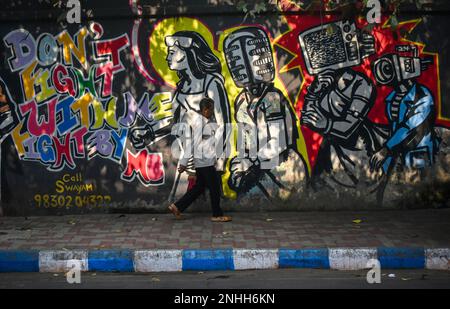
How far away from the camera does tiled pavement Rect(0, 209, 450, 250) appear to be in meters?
7.24

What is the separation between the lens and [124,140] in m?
8.93

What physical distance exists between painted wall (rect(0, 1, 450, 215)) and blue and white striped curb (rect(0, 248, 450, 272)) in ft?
6.77

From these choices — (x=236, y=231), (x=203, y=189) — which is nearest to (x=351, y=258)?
(x=236, y=231)

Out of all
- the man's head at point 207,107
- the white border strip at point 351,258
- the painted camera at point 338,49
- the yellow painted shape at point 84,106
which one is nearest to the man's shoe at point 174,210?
the man's head at point 207,107

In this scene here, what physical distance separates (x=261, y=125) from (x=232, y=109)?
18.6 inches

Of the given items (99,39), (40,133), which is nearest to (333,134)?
(99,39)

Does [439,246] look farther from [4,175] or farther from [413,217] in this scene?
[4,175]

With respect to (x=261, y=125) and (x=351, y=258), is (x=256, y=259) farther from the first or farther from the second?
(x=261, y=125)

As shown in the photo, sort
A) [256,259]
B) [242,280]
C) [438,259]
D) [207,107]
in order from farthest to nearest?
[207,107]
[256,259]
[438,259]
[242,280]

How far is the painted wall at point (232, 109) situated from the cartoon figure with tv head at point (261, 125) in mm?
14

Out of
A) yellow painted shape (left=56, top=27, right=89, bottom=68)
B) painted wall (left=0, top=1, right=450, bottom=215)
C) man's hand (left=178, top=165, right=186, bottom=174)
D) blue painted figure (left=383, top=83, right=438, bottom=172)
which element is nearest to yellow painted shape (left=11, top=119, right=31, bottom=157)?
painted wall (left=0, top=1, right=450, bottom=215)

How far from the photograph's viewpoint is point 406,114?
891 centimetres

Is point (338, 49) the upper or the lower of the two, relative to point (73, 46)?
lower

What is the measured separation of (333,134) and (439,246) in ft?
→ 8.22
